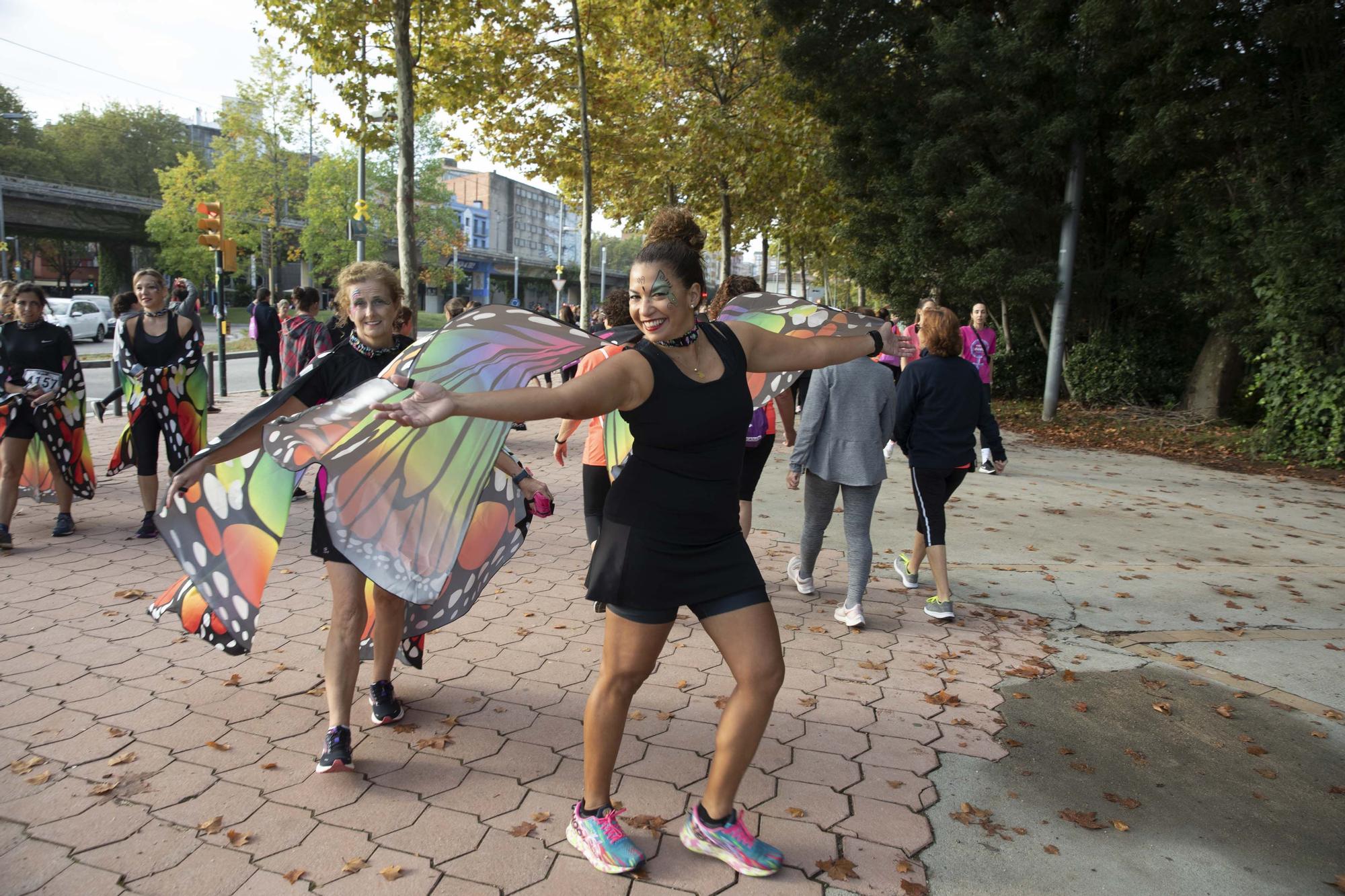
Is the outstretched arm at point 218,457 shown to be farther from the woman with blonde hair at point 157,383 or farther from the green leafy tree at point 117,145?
the green leafy tree at point 117,145

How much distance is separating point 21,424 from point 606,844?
6310 mm

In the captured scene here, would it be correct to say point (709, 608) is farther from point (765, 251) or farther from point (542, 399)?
point (765, 251)

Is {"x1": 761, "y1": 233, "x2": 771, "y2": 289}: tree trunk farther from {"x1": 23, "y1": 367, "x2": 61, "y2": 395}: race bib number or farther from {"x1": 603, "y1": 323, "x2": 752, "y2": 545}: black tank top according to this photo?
{"x1": 603, "y1": 323, "x2": 752, "y2": 545}: black tank top

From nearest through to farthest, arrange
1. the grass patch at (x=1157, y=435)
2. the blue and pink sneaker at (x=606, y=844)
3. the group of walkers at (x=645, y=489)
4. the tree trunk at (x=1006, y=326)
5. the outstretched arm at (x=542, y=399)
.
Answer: the outstretched arm at (x=542, y=399) → the group of walkers at (x=645, y=489) → the blue and pink sneaker at (x=606, y=844) → the grass patch at (x=1157, y=435) → the tree trunk at (x=1006, y=326)

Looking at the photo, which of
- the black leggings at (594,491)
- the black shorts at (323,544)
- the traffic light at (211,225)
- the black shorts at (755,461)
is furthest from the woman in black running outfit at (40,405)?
the traffic light at (211,225)

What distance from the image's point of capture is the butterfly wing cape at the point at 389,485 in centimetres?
321

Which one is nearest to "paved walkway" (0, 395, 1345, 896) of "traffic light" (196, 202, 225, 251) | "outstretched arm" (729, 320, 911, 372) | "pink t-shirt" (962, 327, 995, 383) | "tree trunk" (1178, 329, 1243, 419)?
"outstretched arm" (729, 320, 911, 372)

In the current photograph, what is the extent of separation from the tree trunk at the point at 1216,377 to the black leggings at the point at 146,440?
16236 mm

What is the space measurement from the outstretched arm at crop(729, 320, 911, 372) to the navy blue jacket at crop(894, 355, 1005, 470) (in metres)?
2.24

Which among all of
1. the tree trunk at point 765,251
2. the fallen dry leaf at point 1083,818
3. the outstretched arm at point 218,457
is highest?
the tree trunk at point 765,251

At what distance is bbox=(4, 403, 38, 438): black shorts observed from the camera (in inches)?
268

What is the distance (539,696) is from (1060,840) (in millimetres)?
2312

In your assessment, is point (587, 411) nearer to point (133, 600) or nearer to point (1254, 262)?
point (133, 600)

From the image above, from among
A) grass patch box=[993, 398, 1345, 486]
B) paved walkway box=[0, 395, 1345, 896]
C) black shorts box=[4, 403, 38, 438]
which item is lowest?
paved walkway box=[0, 395, 1345, 896]
